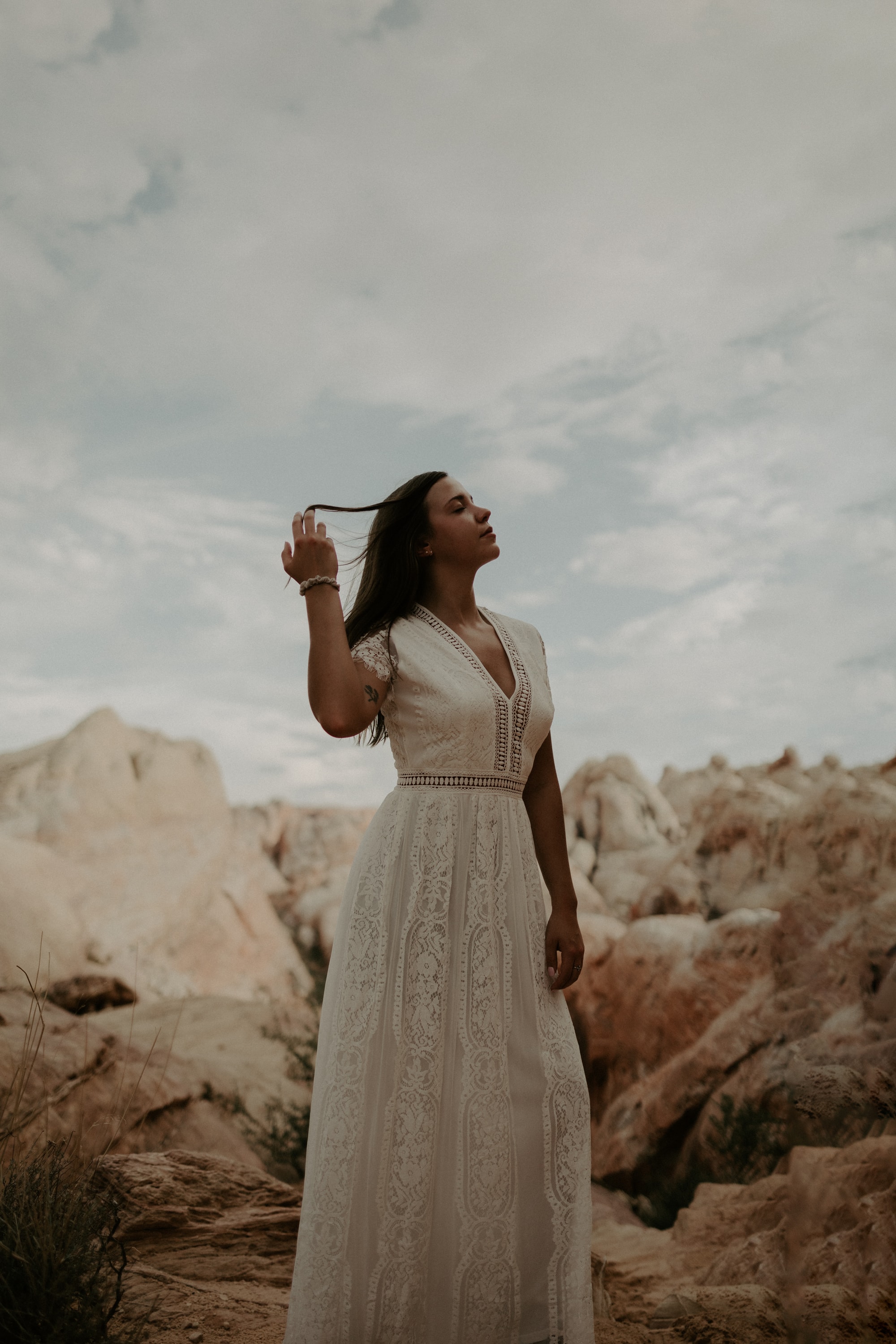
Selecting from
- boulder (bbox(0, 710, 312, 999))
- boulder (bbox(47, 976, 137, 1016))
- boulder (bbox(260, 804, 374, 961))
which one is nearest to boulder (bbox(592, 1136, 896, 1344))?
boulder (bbox(47, 976, 137, 1016))

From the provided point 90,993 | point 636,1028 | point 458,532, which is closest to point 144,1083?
point 90,993

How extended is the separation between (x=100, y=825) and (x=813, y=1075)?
11.9 metres

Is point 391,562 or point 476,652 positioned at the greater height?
point 391,562

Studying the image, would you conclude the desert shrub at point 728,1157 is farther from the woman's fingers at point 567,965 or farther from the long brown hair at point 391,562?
the long brown hair at point 391,562

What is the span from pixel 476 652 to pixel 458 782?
411 mm

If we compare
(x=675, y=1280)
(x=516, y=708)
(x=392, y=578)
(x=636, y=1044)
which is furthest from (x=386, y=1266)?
(x=636, y=1044)

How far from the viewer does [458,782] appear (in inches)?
102

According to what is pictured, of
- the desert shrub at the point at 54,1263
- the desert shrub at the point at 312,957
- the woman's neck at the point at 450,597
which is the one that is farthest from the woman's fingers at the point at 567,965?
the desert shrub at the point at 312,957

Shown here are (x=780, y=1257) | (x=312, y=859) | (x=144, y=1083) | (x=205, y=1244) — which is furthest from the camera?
(x=312, y=859)

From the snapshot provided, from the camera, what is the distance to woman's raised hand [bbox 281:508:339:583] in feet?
8.25

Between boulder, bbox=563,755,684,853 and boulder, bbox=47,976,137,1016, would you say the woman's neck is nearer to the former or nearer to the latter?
boulder, bbox=47,976,137,1016

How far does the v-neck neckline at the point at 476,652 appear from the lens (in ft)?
8.76

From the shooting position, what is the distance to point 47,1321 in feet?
7.67

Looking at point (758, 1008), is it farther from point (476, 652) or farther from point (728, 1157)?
point (476, 652)
